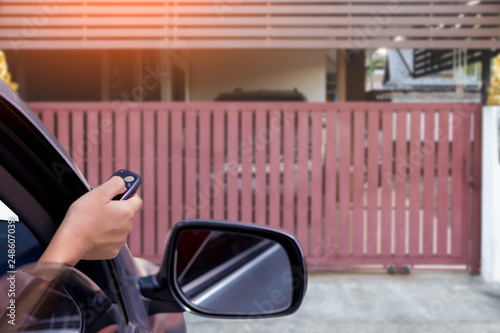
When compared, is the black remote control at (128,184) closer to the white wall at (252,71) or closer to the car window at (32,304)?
the car window at (32,304)

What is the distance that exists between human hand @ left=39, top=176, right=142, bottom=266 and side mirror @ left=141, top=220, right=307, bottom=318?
0.94ft

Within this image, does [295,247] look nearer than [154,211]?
Yes

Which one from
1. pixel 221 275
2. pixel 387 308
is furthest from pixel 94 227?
pixel 387 308

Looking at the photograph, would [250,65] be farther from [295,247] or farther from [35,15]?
[295,247]

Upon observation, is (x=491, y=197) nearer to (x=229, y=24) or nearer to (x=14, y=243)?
(x=229, y=24)

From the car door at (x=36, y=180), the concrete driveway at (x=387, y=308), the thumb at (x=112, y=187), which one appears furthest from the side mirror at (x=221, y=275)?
the concrete driveway at (x=387, y=308)

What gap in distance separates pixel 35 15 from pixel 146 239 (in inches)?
93.7

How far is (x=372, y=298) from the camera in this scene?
4.38 meters

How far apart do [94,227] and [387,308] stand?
373cm

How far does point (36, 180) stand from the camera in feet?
2.84

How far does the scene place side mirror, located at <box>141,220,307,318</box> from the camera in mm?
1120

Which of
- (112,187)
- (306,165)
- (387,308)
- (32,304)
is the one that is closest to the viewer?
(32,304)

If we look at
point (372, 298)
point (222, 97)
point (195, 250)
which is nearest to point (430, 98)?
point (222, 97)

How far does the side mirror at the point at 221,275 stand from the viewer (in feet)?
3.67
